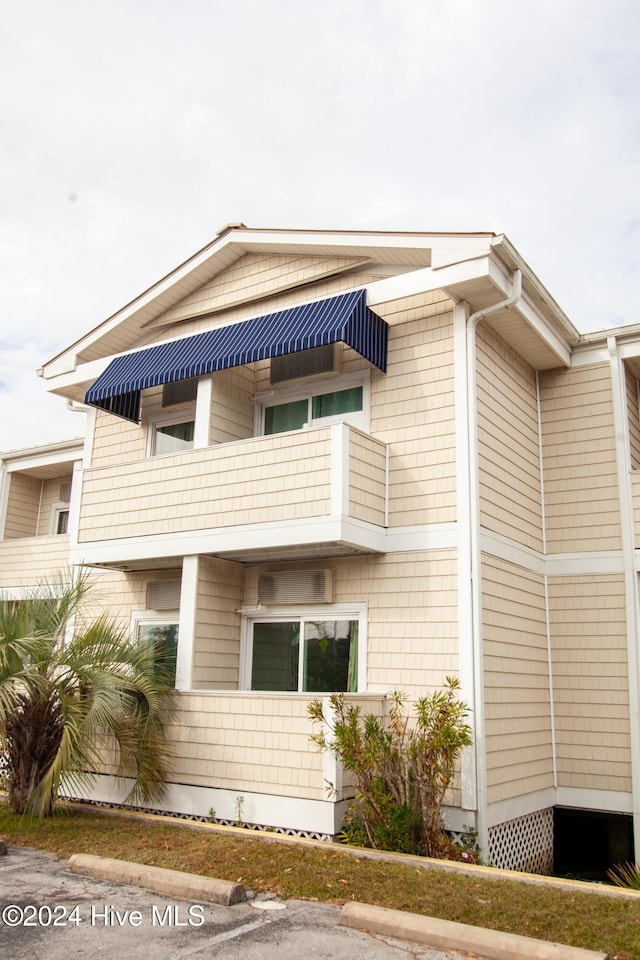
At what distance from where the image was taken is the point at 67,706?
972cm

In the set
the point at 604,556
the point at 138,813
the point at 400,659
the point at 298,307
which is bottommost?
the point at 138,813

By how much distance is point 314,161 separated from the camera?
12398 mm

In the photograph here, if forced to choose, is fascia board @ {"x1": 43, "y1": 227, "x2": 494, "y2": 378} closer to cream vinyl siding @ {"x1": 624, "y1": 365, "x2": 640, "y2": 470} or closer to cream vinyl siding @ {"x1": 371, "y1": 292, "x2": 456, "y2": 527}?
cream vinyl siding @ {"x1": 371, "y1": 292, "x2": 456, "y2": 527}

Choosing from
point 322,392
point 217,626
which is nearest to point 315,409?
point 322,392

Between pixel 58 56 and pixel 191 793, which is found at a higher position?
pixel 58 56

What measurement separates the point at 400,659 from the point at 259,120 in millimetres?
7730

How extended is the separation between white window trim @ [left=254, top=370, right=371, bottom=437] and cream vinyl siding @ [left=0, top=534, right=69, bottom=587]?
6.42 meters

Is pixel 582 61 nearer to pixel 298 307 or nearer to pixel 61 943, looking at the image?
pixel 298 307

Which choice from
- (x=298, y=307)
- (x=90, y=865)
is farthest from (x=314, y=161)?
(x=90, y=865)

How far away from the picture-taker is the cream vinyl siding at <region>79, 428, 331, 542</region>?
10.4 m

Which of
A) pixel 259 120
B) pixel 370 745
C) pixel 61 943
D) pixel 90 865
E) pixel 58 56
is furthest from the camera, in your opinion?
pixel 259 120

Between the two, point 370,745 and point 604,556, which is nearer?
point 370,745

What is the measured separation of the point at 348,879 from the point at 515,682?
4230mm

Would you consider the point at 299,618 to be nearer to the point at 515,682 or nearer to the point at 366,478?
the point at 366,478
